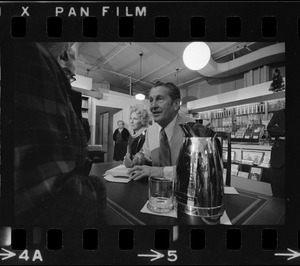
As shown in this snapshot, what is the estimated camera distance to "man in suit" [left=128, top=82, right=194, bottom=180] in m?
0.70

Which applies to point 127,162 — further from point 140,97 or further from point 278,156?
point 278,156

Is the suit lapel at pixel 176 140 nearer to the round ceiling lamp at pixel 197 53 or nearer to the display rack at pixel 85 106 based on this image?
the round ceiling lamp at pixel 197 53

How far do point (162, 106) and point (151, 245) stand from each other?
24.3 inches

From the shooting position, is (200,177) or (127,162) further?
(127,162)

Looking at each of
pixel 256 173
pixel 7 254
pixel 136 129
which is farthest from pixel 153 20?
pixel 7 254

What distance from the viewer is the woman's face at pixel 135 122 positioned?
0.72 meters

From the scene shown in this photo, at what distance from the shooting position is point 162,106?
0.70 meters

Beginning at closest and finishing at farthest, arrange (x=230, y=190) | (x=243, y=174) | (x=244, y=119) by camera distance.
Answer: (x=230, y=190), (x=243, y=174), (x=244, y=119)

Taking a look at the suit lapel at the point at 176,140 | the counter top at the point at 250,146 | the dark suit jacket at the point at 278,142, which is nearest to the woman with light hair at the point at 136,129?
the suit lapel at the point at 176,140

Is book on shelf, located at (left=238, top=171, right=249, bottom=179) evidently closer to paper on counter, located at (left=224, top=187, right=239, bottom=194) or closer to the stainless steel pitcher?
paper on counter, located at (left=224, top=187, right=239, bottom=194)

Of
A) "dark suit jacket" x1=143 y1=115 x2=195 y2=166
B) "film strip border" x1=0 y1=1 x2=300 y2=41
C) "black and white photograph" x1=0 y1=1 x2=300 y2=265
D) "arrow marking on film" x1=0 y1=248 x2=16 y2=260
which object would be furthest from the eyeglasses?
"arrow marking on film" x1=0 y1=248 x2=16 y2=260

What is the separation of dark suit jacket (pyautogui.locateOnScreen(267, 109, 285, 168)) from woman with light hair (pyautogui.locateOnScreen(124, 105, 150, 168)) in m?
0.61

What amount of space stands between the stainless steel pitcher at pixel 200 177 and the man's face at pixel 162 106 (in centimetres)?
13

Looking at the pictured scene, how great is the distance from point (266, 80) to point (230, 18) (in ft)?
1.18
